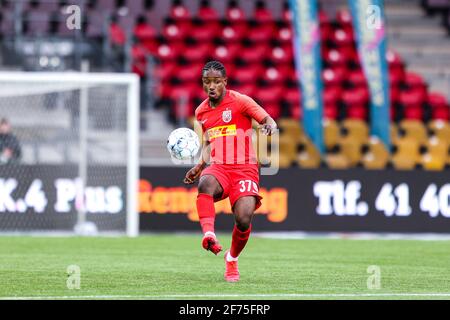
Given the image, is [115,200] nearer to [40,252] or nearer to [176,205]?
[176,205]

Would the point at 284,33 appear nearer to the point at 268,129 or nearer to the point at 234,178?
the point at 234,178

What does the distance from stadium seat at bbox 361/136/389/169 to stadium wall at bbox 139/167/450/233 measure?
1.87 metres

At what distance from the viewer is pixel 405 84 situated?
25391 millimetres

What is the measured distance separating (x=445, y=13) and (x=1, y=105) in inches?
481

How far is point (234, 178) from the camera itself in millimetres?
11148

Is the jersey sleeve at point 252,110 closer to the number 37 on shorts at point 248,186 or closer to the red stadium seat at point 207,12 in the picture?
the number 37 on shorts at point 248,186

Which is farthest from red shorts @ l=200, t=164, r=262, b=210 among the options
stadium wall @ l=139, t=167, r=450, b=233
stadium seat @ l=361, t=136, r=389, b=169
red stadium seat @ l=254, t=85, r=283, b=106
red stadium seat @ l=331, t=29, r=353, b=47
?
red stadium seat @ l=331, t=29, r=353, b=47

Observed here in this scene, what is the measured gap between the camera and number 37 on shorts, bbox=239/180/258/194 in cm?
1105

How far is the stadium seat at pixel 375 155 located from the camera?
22.1 metres

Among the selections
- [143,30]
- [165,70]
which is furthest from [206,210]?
[143,30]

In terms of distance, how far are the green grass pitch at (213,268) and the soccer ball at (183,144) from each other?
115cm

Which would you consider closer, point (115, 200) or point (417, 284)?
point (417, 284)
